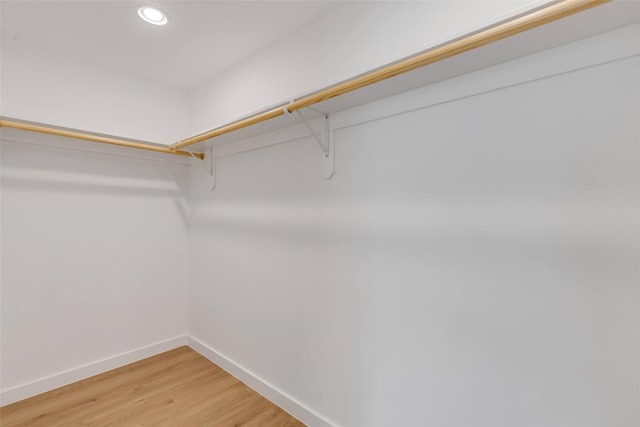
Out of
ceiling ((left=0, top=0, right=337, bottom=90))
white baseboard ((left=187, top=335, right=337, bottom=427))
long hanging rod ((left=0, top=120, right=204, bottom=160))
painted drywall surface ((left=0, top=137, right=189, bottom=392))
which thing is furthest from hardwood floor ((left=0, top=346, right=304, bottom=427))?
ceiling ((left=0, top=0, right=337, bottom=90))

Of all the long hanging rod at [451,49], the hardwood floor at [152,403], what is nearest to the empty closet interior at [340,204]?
the long hanging rod at [451,49]

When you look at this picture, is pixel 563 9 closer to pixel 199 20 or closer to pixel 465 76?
pixel 465 76

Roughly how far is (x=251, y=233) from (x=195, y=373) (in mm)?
1215

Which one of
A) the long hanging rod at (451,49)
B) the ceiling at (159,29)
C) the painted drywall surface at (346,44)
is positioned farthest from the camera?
the ceiling at (159,29)

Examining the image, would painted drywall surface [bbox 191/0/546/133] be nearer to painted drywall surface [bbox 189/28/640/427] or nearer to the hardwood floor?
painted drywall surface [bbox 189/28/640/427]

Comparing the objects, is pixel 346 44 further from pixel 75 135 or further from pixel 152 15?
pixel 75 135

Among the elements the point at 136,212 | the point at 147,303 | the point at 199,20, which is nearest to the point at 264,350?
the point at 147,303

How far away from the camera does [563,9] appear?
2.29 ft

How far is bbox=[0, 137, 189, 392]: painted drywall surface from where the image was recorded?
5.99ft

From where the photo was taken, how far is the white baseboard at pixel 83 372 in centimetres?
181

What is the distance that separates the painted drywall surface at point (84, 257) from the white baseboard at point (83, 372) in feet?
0.11

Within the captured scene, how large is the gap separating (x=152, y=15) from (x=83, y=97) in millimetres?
959

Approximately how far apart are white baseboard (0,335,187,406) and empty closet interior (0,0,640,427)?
0.05 ft

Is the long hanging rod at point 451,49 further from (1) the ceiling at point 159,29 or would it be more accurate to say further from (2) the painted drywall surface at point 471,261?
(1) the ceiling at point 159,29
